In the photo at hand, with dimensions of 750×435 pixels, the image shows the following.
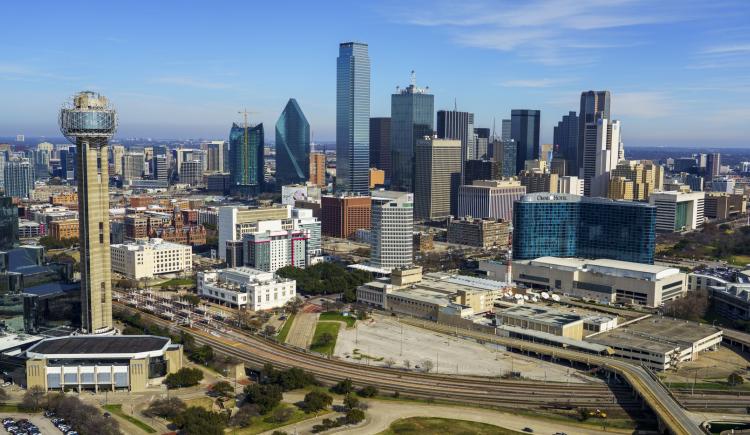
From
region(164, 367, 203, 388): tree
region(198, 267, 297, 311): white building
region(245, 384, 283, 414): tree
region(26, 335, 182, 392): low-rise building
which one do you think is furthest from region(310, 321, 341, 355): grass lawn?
region(26, 335, 182, 392): low-rise building

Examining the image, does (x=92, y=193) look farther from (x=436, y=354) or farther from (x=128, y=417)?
(x=436, y=354)

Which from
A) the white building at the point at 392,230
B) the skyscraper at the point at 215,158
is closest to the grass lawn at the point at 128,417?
the white building at the point at 392,230

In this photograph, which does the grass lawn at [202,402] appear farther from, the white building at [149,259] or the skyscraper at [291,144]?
the skyscraper at [291,144]

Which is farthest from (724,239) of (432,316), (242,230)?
(242,230)

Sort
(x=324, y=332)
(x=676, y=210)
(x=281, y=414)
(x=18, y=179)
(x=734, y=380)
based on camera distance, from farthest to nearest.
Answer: (x=18, y=179), (x=676, y=210), (x=324, y=332), (x=734, y=380), (x=281, y=414)

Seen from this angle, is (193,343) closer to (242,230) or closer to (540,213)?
(242,230)

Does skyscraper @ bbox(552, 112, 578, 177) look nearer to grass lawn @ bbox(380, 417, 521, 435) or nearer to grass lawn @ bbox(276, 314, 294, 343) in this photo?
grass lawn @ bbox(276, 314, 294, 343)

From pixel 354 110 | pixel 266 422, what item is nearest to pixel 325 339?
pixel 266 422
